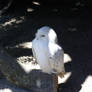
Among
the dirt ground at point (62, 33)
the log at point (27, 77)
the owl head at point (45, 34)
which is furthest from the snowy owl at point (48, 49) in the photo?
the dirt ground at point (62, 33)

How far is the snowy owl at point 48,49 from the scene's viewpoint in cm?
433

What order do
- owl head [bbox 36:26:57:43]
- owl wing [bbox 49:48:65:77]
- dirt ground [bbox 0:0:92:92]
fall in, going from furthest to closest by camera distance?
dirt ground [bbox 0:0:92:92]
owl wing [bbox 49:48:65:77]
owl head [bbox 36:26:57:43]

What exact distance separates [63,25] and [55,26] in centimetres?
22

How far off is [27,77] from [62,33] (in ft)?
9.27

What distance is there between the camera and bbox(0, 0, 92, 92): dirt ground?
17.5ft

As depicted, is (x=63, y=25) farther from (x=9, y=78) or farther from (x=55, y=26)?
(x=9, y=78)

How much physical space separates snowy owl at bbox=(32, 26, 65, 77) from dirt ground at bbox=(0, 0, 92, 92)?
63 centimetres

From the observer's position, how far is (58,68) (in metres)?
4.58

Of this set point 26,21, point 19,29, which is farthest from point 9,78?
point 26,21

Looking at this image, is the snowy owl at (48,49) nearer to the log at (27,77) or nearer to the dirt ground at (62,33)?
the log at (27,77)

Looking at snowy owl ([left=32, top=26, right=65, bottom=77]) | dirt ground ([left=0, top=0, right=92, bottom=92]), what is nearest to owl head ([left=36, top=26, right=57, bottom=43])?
snowy owl ([left=32, top=26, right=65, bottom=77])

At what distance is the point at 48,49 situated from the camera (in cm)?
438

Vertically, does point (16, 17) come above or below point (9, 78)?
below

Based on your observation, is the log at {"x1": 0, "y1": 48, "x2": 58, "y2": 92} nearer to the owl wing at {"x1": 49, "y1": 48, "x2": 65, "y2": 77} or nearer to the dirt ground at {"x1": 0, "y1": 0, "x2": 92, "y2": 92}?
the owl wing at {"x1": 49, "y1": 48, "x2": 65, "y2": 77}
